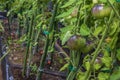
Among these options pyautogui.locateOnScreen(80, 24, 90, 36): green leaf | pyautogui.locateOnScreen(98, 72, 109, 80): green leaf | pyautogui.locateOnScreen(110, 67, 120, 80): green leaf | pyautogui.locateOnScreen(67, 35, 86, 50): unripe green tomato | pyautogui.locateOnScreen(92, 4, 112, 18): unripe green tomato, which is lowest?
pyautogui.locateOnScreen(98, 72, 109, 80): green leaf

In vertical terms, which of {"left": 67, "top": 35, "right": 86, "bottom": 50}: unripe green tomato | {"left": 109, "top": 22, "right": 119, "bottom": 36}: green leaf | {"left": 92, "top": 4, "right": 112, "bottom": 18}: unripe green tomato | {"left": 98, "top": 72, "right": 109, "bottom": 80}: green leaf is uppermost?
{"left": 92, "top": 4, "right": 112, "bottom": 18}: unripe green tomato

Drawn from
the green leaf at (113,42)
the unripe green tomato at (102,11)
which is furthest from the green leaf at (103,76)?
the unripe green tomato at (102,11)

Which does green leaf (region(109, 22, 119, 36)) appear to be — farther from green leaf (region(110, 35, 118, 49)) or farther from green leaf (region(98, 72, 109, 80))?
green leaf (region(98, 72, 109, 80))

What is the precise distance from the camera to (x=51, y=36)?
6.81 ft

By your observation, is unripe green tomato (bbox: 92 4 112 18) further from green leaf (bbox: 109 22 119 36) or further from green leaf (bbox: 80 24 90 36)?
green leaf (bbox: 80 24 90 36)

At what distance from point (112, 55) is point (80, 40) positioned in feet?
0.48

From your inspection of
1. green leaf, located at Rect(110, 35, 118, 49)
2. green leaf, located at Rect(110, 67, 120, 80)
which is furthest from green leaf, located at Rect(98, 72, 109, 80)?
green leaf, located at Rect(110, 35, 118, 49)

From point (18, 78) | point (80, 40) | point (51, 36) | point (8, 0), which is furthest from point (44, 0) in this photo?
point (8, 0)

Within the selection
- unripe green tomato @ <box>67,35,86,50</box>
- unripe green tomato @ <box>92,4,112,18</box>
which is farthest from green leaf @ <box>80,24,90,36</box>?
unripe green tomato @ <box>92,4,112,18</box>

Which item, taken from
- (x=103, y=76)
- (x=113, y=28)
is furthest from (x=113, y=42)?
(x=103, y=76)

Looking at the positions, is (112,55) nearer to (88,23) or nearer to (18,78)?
(88,23)

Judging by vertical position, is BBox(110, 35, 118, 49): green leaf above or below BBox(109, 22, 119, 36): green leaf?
below

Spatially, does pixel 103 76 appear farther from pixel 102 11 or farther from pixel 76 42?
pixel 102 11

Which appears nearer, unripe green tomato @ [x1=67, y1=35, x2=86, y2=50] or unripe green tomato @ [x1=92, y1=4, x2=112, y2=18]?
unripe green tomato @ [x1=92, y1=4, x2=112, y2=18]
